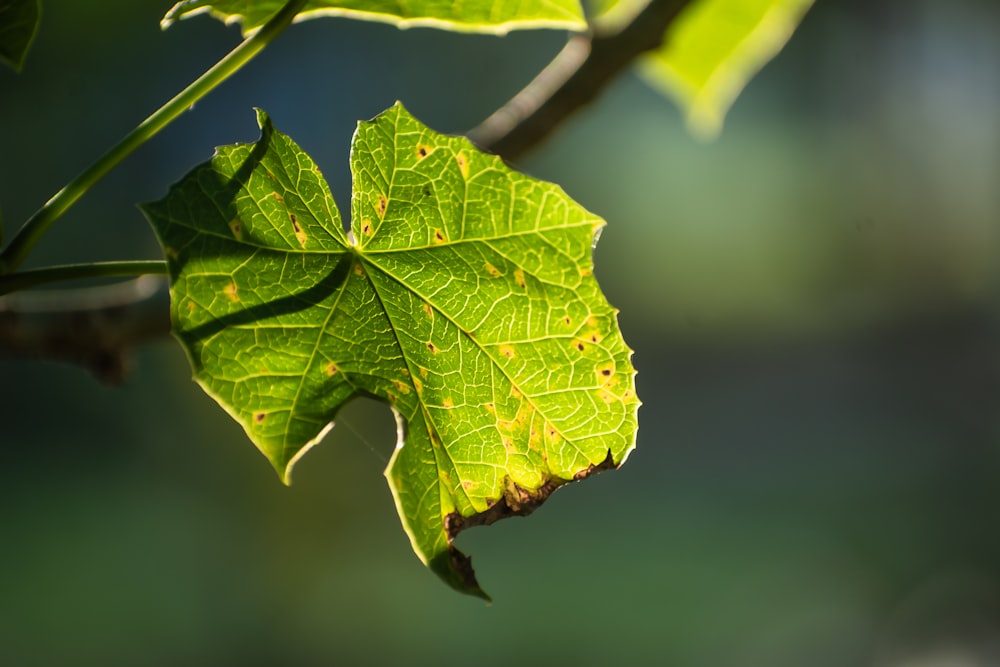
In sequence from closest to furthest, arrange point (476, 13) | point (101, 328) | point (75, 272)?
1. point (75, 272)
2. point (476, 13)
3. point (101, 328)

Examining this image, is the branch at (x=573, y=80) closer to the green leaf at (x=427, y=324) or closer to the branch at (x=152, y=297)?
the branch at (x=152, y=297)

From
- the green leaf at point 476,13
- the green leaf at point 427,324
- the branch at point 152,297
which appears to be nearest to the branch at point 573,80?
the branch at point 152,297

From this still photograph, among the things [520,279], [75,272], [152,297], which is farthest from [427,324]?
[152,297]

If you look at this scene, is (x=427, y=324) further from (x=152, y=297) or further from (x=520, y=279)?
(x=152, y=297)

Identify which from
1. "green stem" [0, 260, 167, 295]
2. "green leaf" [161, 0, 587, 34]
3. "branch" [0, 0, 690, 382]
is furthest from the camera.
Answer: "branch" [0, 0, 690, 382]

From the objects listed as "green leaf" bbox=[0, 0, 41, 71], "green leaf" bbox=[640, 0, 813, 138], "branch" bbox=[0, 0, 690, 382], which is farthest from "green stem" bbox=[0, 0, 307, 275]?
"green leaf" bbox=[640, 0, 813, 138]

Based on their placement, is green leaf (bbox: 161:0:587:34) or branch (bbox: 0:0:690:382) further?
branch (bbox: 0:0:690:382)

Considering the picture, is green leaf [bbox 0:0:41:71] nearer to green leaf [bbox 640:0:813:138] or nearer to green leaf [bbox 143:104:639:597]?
green leaf [bbox 143:104:639:597]
